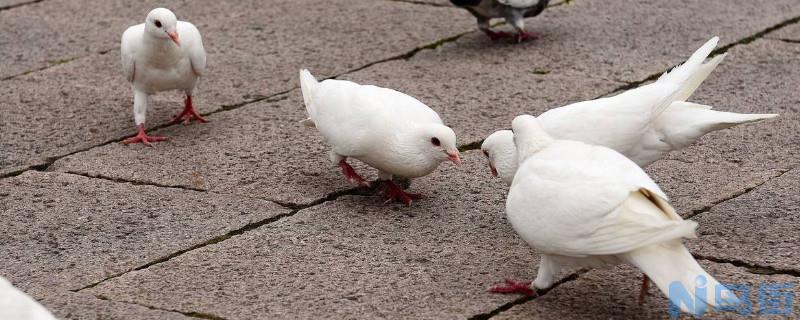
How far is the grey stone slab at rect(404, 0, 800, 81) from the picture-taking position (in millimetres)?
6570

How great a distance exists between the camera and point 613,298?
3.82 meters

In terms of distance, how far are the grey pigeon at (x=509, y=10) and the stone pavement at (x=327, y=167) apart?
6.2 inches

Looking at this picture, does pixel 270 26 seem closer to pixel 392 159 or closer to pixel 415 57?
pixel 415 57

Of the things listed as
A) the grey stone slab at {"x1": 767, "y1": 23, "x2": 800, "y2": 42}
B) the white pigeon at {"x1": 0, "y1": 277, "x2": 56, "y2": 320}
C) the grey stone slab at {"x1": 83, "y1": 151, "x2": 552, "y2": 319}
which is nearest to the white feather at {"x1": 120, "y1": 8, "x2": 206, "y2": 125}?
the grey stone slab at {"x1": 83, "y1": 151, "x2": 552, "y2": 319}

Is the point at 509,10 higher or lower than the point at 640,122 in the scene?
lower

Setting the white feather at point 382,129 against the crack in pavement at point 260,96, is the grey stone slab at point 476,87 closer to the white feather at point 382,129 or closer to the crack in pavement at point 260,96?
the crack in pavement at point 260,96

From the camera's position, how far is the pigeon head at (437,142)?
4492 millimetres

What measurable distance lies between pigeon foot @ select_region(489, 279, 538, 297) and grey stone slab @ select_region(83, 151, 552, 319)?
3 centimetres

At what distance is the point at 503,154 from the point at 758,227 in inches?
36.6

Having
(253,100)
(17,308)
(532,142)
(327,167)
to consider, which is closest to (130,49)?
(253,100)

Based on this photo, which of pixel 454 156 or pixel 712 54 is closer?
pixel 454 156

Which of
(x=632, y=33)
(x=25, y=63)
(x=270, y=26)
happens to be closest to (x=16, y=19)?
(x=25, y=63)

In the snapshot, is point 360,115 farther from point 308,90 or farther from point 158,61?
point 158,61

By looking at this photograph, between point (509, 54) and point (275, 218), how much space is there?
2656mm
